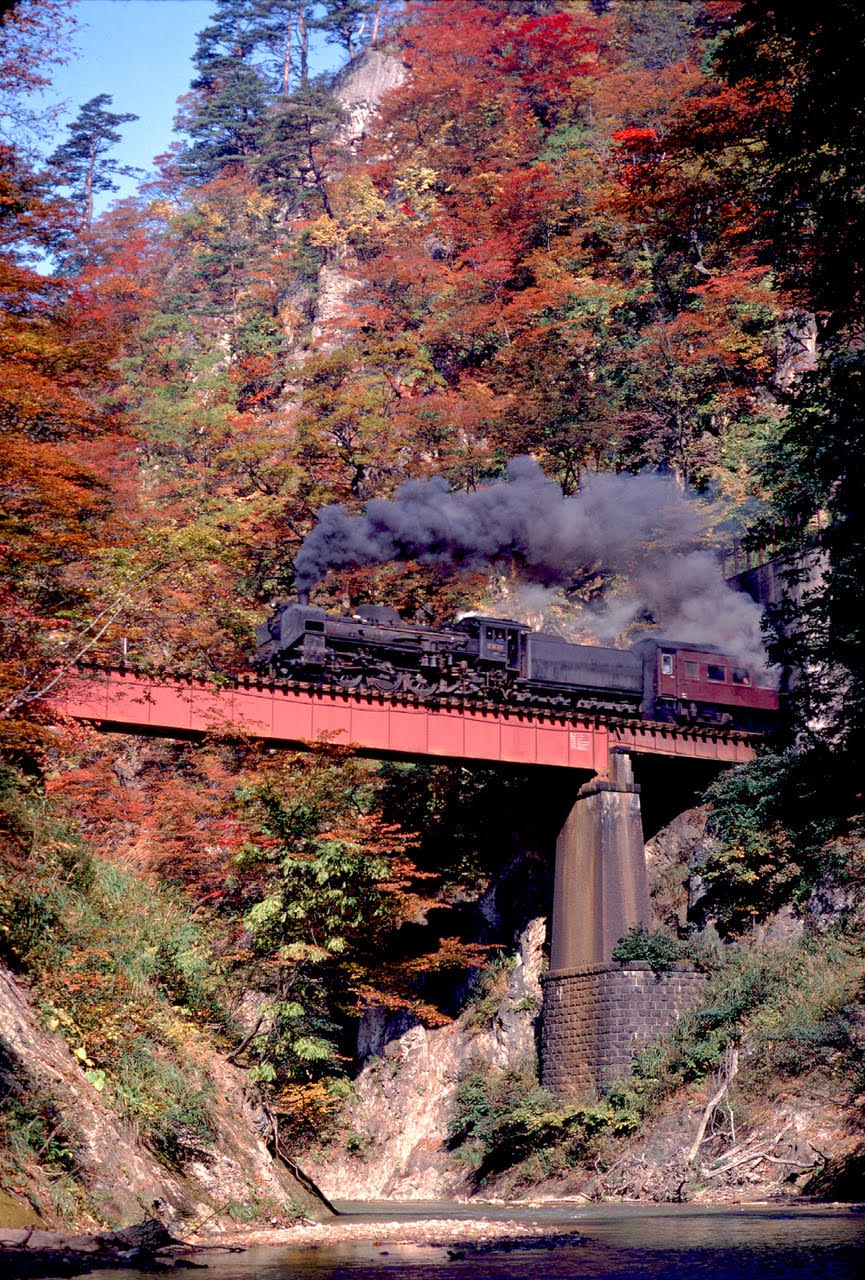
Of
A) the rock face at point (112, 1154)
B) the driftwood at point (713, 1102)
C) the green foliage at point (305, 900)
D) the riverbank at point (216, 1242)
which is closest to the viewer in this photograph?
the riverbank at point (216, 1242)

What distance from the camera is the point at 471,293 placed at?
62.6 metres

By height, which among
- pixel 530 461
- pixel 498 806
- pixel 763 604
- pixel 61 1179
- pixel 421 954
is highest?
pixel 530 461

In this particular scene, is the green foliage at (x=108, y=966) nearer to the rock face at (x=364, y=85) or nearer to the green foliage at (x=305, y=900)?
the green foliage at (x=305, y=900)

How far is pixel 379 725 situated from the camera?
34.2 m

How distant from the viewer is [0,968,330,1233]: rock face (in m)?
12.5

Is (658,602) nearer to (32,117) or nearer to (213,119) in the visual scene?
(32,117)

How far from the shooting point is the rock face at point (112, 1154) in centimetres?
1247

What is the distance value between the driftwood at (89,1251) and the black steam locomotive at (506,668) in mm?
21928

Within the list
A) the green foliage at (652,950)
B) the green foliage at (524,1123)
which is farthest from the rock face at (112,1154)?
the green foliage at (652,950)

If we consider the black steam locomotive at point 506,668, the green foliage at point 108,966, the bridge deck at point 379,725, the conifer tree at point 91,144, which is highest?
the conifer tree at point 91,144

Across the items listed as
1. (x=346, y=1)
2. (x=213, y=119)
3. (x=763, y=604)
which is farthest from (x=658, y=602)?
(x=346, y=1)

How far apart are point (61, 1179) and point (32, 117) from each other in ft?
56.1

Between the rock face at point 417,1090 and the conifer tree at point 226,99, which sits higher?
the conifer tree at point 226,99

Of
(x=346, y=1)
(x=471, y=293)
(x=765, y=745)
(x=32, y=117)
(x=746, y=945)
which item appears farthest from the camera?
(x=346, y=1)
